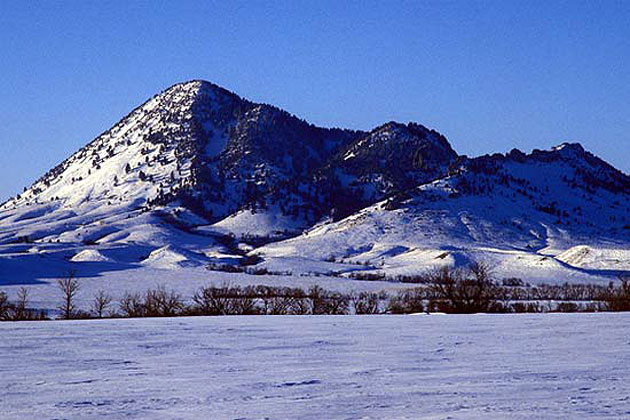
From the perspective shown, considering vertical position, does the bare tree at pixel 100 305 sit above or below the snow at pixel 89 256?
below

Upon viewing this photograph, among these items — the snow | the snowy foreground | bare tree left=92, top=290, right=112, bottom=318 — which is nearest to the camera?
the snowy foreground

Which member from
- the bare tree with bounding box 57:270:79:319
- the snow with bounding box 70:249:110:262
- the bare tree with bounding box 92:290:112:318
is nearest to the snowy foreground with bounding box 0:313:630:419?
the bare tree with bounding box 57:270:79:319

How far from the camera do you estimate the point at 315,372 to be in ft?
75.1

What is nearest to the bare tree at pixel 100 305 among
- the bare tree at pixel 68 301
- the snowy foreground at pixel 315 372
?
the bare tree at pixel 68 301

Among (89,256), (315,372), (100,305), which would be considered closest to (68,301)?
(100,305)

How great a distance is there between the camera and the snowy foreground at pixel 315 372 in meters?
17.6

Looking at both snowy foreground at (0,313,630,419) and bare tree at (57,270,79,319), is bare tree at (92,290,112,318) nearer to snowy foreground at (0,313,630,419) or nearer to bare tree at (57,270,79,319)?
bare tree at (57,270,79,319)

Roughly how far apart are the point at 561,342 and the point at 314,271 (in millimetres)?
111802

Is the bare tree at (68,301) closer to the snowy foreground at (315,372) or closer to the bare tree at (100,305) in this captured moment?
the bare tree at (100,305)

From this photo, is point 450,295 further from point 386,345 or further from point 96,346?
point 96,346

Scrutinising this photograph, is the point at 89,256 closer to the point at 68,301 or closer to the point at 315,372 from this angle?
the point at 68,301

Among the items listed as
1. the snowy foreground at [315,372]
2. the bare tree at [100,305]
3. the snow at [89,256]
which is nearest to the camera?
the snowy foreground at [315,372]

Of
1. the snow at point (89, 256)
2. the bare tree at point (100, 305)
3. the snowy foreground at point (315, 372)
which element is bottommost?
the snowy foreground at point (315, 372)

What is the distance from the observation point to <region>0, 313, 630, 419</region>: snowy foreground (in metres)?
17.6
